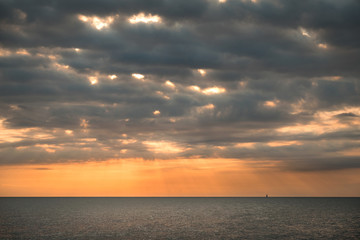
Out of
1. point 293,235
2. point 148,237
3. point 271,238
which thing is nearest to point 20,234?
point 148,237

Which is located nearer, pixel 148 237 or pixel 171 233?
pixel 148 237

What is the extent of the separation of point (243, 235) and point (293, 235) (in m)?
12.4

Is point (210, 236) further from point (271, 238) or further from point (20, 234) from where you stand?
point (20, 234)

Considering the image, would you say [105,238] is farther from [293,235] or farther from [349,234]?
[349,234]

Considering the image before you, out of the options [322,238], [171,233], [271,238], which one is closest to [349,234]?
[322,238]

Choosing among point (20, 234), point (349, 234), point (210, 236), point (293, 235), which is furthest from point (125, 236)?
point (349, 234)

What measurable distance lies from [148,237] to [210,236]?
47.5ft

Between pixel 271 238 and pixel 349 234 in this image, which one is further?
pixel 349 234

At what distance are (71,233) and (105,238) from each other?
1367 cm

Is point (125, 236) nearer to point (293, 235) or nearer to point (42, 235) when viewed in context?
point (42, 235)

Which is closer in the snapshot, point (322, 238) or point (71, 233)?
point (322, 238)

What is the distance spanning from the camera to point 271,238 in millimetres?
76188

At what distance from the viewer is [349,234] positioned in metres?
82.4

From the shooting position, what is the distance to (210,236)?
7906 centimetres
